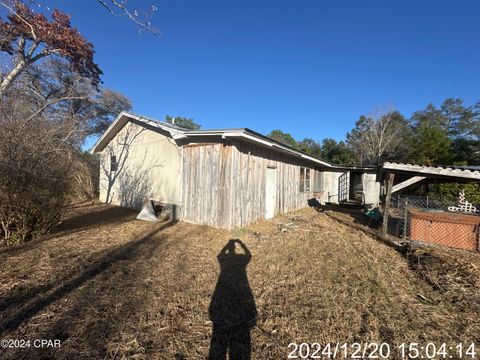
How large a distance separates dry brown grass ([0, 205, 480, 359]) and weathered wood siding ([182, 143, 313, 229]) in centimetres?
145

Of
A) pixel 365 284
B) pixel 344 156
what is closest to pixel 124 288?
pixel 365 284

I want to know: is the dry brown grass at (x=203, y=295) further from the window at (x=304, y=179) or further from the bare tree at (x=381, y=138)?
the bare tree at (x=381, y=138)

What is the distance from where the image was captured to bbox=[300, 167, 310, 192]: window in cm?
1244

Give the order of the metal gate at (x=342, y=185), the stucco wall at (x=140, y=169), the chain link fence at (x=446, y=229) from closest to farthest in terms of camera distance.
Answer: the chain link fence at (x=446, y=229)
the stucco wall at (x=140, y=169)
the metal gate at (x=342, y=185)

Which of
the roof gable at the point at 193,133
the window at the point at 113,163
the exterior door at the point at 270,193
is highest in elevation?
the roof gable at the point at 193,133

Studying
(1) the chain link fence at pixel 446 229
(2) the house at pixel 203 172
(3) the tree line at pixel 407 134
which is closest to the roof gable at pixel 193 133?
(2) the house at pixel 203 172

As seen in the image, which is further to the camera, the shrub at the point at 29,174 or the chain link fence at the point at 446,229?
the chain link fence at the point at 446,229

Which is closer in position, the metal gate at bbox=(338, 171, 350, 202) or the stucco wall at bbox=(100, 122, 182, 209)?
the stucco wall at bbox=(100, 122, 182, 209)

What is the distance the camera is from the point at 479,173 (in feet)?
17.8

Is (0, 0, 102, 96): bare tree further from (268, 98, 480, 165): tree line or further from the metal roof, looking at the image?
(268, 98, 480, 165): tree line

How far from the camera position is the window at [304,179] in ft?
40.8

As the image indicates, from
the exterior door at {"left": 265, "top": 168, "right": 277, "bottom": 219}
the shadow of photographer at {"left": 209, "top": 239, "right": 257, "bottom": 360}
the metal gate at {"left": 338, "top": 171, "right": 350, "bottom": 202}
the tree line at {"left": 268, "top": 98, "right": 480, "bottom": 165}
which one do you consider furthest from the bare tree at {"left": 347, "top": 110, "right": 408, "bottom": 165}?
the shadow of photographer at {"left": 209, "top": 239, "right": 257, "bottom": 360}

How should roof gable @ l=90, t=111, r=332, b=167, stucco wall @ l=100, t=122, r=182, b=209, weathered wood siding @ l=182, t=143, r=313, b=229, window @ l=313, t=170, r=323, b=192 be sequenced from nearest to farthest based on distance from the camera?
1. roof gable @ l=90, t=111, r=332, b=167
2. weathered wood siding @ l=182, t=143, r=313, b=229
3. stucco wall @ l=100, t=122, r=182, b=209
4. window @ l=313, t=170, r=323, b=192

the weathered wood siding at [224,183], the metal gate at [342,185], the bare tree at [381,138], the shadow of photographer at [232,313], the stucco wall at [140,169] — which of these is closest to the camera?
the shadow of photographer at [232,313]
